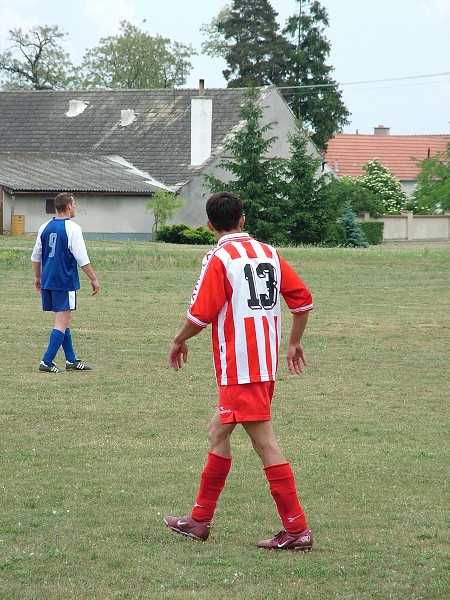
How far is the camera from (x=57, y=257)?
1156 centimetres

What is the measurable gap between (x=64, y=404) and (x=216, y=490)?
423 cm

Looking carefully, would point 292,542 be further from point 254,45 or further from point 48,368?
point 254,45

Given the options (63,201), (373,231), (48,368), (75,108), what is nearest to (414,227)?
(373,231)

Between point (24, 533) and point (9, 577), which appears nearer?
point (9, 577)

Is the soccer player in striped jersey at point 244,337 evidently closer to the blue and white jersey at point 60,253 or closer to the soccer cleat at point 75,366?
the blue and white jersey at point 60,253

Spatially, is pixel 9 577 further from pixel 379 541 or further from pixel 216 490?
pixel 379 541

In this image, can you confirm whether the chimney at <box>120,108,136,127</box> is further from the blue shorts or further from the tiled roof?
the blue shorts

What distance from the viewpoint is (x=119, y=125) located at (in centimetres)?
6381

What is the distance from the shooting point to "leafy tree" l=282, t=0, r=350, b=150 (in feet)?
253

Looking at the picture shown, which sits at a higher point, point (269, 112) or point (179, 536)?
point (269, 112)

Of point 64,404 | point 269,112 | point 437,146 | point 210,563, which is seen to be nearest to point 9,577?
point 210,563

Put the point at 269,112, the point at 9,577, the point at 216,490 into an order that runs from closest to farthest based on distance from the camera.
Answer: the point at 9,577, the point at 216,490, the point at 269,112

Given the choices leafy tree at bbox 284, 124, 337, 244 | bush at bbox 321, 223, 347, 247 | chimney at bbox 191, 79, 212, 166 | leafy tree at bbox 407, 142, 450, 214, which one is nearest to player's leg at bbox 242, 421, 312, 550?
leafy tree at bbox 284, 124, 337, 244

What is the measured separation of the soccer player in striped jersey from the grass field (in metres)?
0.18
